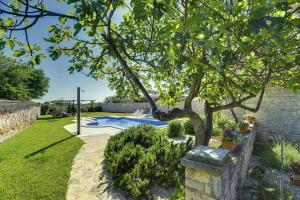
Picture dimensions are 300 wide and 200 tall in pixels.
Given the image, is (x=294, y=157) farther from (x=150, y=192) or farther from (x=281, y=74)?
(x=150, y=192)

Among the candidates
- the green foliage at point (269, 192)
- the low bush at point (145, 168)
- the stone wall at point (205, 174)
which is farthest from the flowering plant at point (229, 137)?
the stone wall at point (205, 174)

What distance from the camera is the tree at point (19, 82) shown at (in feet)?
90.2

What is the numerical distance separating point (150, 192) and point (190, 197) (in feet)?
6.82

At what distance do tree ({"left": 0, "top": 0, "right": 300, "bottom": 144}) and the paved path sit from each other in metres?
2.69

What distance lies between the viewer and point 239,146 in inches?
202

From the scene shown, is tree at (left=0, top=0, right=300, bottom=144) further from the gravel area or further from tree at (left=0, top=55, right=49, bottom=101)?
tree at (left=0, top=55, right=49, bottom=101)

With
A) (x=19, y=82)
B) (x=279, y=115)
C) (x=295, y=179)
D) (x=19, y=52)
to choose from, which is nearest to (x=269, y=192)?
(x=295, y=179)

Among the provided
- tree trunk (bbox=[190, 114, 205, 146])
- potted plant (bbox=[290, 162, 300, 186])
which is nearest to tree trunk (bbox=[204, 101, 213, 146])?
tree trunk (bbox=[190, 114, 205, 146])

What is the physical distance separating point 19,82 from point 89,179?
100 ft

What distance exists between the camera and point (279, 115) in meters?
10.9

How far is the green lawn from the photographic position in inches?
208

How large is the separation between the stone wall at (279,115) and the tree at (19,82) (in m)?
28.2

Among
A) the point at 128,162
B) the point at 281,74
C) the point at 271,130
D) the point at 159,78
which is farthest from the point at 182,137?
the point at 281,74

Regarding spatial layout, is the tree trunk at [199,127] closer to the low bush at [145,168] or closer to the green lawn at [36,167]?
the low bush at [145,168]
